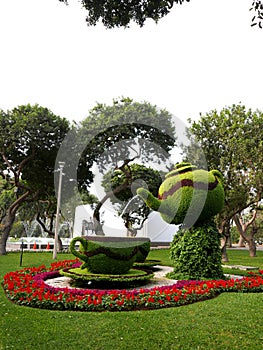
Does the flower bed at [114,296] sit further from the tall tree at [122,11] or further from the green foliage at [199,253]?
the tall tree at [122,11]

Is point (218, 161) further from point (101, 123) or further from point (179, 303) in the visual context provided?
point (179, 303)

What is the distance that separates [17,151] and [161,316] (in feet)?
64.8

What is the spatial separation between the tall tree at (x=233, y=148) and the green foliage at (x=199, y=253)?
963cm

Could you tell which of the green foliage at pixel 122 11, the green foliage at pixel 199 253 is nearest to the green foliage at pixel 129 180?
the green foliage at pixel 199 253

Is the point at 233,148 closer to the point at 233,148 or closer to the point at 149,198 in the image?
the point at 233,148

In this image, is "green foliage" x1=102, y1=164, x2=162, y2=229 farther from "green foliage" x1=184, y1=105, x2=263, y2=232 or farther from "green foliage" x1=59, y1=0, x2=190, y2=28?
"green foliage" x1=59, y1=0, x2=190, y2=28

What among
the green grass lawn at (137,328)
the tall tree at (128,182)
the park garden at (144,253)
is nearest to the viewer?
the green grass lawn at (137,328)

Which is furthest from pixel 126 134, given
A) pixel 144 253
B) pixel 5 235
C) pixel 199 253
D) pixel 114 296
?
pixel 114 296

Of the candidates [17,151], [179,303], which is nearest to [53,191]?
[17,151]

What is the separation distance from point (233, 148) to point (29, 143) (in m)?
13.6

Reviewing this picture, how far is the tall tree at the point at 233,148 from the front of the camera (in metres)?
20.1

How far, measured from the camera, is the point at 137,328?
5.86m

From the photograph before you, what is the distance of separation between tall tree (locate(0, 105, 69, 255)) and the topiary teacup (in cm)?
1426

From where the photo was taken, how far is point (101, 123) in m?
21.9
